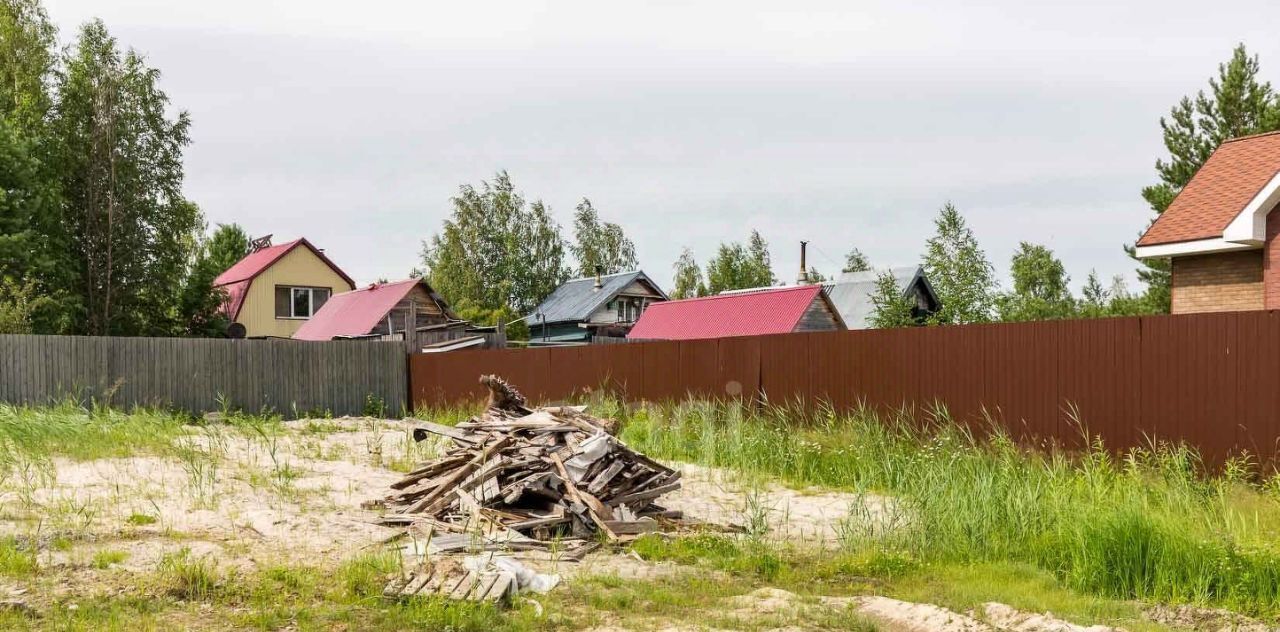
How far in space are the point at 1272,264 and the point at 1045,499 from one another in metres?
10.3

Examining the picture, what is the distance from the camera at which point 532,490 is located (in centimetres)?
833

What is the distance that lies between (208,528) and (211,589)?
1878 millimetres

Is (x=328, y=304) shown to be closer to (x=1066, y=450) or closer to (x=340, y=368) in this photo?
(x=340, y=368)

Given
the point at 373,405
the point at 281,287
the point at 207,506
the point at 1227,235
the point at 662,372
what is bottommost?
the point at 373,405

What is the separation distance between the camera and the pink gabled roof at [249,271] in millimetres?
36344

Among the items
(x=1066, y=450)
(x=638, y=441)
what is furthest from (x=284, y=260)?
(x=1066, y=450)

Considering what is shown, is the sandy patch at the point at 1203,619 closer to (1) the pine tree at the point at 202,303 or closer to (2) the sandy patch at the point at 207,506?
(2) the sandy patch at the point at 207,506

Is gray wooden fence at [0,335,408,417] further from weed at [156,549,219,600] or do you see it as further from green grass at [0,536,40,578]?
weed at [156,549,219,600]

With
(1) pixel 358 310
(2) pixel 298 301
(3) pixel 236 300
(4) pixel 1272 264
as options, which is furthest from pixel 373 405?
(2) pixel 298 301

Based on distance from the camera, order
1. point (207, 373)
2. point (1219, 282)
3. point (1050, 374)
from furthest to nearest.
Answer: point (207, 373) → point (1219, 282) → point (1050, 374)

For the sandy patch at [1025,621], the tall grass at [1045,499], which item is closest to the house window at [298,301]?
the tall grass at [1045,499]

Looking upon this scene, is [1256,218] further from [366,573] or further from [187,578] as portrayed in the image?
[187,578]

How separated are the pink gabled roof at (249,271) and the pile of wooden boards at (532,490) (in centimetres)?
2899

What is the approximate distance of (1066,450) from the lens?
33.7ft
